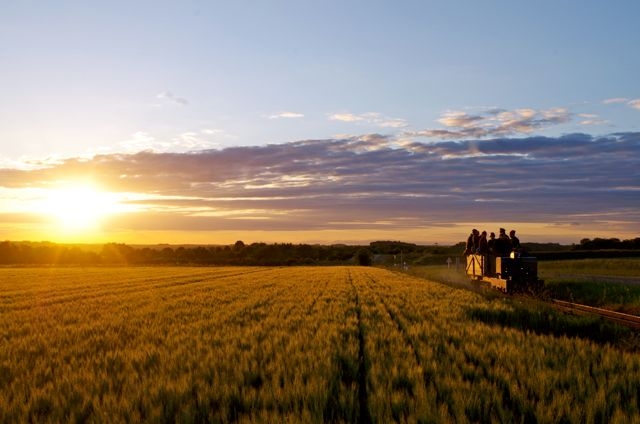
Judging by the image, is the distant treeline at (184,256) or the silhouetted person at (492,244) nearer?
the silhouetted person at (492,244)

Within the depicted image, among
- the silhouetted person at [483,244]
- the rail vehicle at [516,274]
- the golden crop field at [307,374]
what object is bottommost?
the golden crop field at [307,374]

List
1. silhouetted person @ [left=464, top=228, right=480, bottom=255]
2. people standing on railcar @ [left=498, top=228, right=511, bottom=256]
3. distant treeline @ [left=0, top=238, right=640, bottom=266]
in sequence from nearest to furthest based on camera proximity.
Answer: people standing on railcar @ [left=498, top=228, right=511, bottom=256] < silhouetted person @ [left=464, top=228, right=480, bottom=255] < distant treeline @ [left=0, top=238, right=640, bottom=266]

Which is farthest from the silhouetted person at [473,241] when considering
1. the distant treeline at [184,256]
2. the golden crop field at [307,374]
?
the distant treeline at [184,256]

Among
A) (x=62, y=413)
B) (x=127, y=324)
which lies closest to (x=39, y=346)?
(x=127, y=324)

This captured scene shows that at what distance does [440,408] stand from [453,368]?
7.29 ft

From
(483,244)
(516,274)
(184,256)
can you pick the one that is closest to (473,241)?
(483,244)

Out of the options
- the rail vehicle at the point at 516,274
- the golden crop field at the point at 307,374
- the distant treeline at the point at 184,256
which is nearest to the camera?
the golden crop field at the point at 307,374

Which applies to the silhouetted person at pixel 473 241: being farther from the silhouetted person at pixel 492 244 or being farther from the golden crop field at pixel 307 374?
the golden crop field at pixel 307 374

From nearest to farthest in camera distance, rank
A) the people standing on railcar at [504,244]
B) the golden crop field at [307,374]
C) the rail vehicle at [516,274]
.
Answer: the golden crop field at [307,374] → the rail vehicle at [516,274] → the people standing on railcar at [504,244]

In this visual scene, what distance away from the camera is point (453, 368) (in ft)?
24.3

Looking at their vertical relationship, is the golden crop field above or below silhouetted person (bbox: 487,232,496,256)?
below

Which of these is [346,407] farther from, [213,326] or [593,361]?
[213,326]

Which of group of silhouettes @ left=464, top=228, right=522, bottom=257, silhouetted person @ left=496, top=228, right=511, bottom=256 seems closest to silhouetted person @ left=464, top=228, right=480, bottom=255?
group of silhouettes @ left=464, top=228, right=522, bottom=257

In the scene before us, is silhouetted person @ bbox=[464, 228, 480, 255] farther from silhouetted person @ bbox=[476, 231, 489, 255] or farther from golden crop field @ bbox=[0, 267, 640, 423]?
golden crop field @ bbox=[0, 267, 640, 423]
